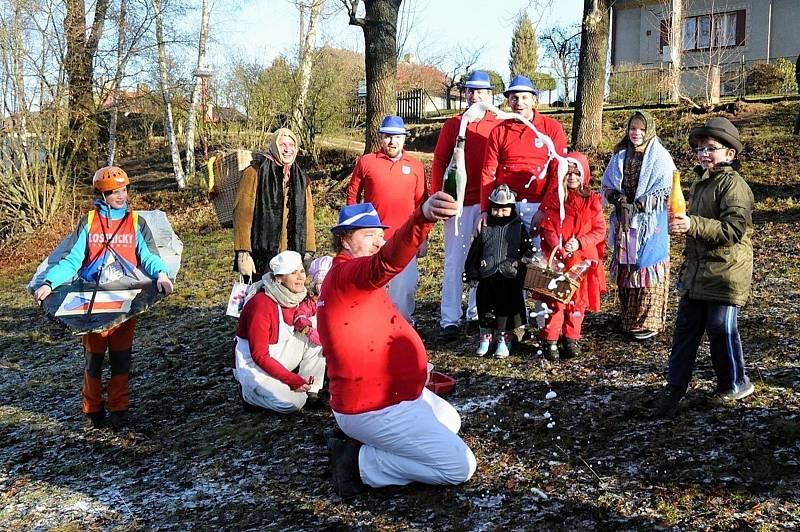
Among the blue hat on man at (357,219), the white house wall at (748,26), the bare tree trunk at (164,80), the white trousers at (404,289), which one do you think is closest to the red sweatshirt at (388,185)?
the white trousers at (404,289)

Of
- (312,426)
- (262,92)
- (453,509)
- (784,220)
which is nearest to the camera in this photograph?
(453,509)

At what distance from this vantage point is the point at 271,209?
5844mm

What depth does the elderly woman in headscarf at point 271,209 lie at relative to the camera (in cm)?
579

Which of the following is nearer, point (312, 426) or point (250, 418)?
point (312, 426)

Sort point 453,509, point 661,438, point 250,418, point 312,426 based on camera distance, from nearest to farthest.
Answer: point 453,509
point 661,438
point 312,426
point 250,418

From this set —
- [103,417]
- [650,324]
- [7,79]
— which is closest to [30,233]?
[7,79]

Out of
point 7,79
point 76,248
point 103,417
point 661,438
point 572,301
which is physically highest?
point 7,79

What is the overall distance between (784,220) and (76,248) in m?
8.64

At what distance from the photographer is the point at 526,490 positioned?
12.2 ft

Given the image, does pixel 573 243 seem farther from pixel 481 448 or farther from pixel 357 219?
pixel 357 219

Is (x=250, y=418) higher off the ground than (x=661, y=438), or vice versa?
(x=661, y=438)

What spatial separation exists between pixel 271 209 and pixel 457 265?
1.74 meters

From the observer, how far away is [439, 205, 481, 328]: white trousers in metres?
6.35

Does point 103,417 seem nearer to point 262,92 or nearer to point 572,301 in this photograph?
point 572,301
